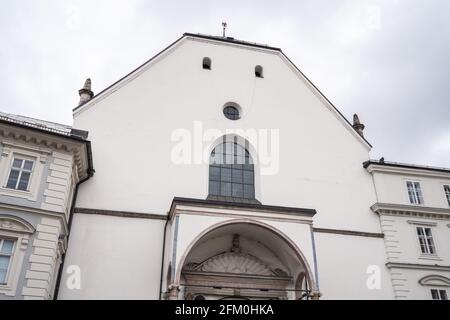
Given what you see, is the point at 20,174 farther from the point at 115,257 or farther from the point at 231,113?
the point at 231,113

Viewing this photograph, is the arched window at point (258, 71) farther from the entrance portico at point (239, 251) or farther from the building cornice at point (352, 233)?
the entrance portico at point (239, 251)

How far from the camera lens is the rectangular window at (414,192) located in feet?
67.8

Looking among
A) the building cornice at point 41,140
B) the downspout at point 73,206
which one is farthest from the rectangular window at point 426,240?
the building cornice at point 41,140

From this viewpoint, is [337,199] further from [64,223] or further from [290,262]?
[64,223]

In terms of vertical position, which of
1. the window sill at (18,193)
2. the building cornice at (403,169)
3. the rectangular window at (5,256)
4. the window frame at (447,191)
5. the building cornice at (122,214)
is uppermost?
the building cornice at (403,169)

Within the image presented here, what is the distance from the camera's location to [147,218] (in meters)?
17.3

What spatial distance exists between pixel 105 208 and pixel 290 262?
767 cm

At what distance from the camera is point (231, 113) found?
2125 centimetres

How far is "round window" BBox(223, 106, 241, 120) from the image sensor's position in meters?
21.1

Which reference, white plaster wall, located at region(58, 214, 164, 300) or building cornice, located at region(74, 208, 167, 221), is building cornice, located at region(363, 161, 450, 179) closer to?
building cornice, located at region(74, 208, 167, 221)

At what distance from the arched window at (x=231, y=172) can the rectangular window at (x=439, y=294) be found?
863cm

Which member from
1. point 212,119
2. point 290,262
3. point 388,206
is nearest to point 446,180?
point 388,206

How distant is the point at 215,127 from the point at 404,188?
9522 millimetres

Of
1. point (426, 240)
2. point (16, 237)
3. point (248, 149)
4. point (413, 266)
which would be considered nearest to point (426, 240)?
point (426, 240)
